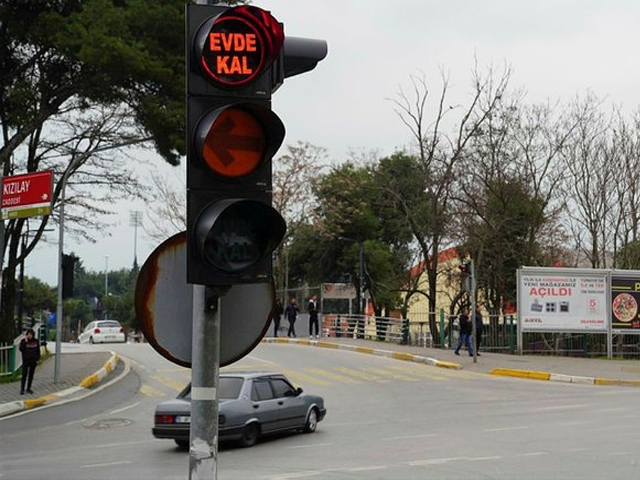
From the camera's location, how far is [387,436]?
15289 mm

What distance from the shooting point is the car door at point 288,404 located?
1571 centimetres

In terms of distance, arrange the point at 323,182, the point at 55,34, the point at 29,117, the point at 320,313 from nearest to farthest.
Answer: the point at 55,34, the point at 29,117, the point at 320,313, the point at 323,182

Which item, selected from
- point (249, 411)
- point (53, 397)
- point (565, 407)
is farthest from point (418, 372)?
point (249, 411)

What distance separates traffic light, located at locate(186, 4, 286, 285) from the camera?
406 centimetres

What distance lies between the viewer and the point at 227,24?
4168mm

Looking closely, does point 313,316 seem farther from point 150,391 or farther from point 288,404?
point 288,404

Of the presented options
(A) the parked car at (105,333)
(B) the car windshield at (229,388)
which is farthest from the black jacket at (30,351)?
(A) the parked car at (105,333)

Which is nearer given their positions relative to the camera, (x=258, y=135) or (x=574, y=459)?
(x=258, y=135)

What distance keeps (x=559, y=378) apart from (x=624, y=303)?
785cm

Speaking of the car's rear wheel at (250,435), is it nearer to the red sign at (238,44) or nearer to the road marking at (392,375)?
the road marking at (392,375)

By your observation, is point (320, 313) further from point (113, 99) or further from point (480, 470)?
point (480, 470)

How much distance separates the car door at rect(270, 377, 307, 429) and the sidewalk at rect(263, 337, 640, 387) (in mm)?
12702

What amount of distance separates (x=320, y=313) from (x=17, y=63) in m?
23.3

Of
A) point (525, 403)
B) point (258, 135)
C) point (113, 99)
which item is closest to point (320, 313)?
point (113, 99)
